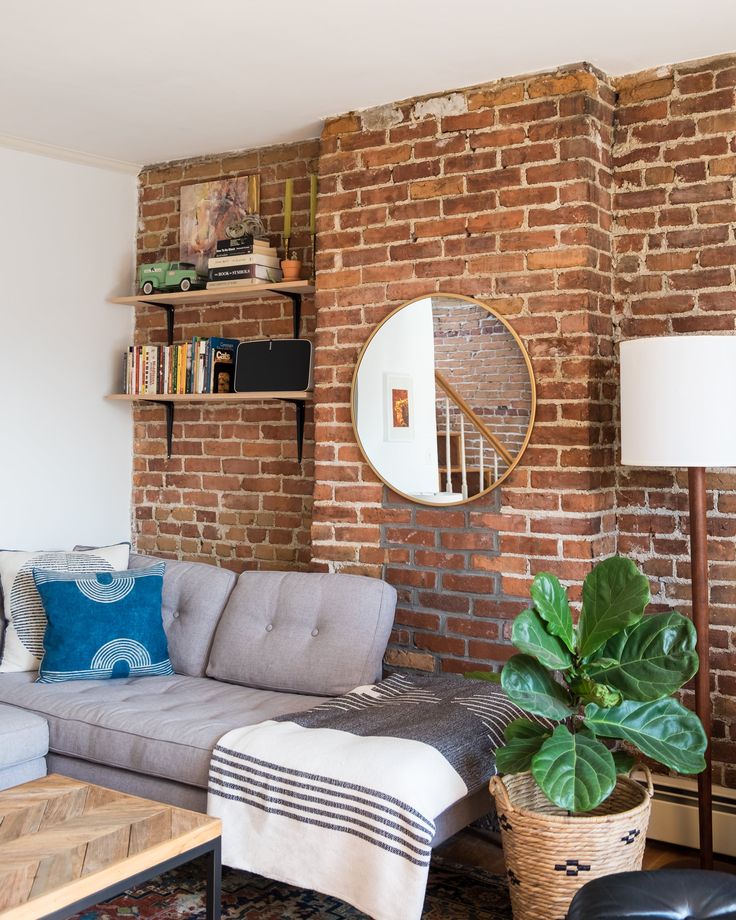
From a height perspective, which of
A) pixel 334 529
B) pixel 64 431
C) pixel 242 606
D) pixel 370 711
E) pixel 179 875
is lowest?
pixel 179 875

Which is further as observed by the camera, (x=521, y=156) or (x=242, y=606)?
(x=242, y=606)

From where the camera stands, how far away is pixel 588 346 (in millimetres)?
3236

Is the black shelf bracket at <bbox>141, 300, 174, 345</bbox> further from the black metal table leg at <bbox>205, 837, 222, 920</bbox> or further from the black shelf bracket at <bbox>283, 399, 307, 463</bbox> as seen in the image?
the black metal table leg at <bbox>205, 837, 222, 920</bbox>

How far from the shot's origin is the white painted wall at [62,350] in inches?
166

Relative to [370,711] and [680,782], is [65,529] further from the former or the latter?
[680,782]

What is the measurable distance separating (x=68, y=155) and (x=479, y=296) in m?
2.04

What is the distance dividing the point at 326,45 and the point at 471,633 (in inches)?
79.4

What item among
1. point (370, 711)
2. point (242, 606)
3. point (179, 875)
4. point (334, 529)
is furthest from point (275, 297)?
point (179, 875)

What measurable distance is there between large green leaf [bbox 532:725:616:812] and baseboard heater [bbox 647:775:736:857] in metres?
0.93

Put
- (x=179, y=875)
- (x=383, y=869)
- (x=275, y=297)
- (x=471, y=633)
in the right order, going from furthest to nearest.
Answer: (x=275, y=297)
(x=471, y=633)
(x=179, y=875)
(x=383, y=869)

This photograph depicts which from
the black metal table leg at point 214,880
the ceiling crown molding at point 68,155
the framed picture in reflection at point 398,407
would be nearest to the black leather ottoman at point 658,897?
the black metal table leg at point 214,880

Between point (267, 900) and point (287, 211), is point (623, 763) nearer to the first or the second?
point (267, 900)

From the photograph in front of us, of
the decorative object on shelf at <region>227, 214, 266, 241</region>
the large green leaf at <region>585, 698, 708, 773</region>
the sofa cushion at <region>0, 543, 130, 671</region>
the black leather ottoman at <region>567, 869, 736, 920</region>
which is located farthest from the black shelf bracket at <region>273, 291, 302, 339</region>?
the black leather ottoman at <region>567, 869, 736, 920</region>

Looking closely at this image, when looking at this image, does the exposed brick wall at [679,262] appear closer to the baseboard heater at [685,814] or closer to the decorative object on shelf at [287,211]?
the baseboard heater at [685,814]
